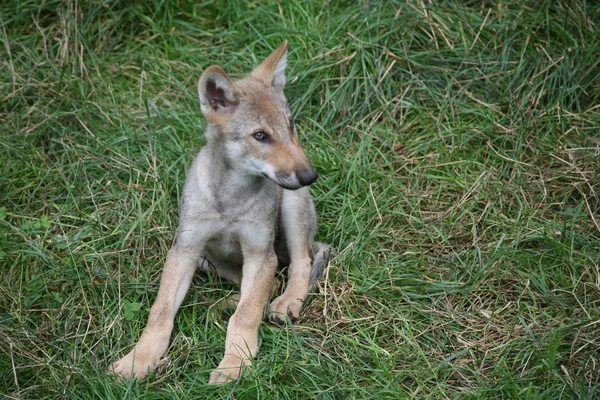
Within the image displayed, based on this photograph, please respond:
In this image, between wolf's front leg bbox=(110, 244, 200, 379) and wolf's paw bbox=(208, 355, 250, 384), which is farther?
wolf's front leg bbox=(110, 244, 200, 379)

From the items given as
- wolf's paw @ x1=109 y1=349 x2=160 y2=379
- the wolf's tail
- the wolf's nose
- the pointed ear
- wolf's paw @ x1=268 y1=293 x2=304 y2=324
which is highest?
the pointed ear

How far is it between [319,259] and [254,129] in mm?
1268

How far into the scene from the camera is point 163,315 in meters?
5.41

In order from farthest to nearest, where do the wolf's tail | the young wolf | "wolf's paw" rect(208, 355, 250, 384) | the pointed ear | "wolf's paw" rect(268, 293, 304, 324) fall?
the wolf's tail, the pointed ear, "wolf's paw" rect(268, 293, 304, 324), the young wolf, "wolf's paw" rect(208, 355, 250, 384)

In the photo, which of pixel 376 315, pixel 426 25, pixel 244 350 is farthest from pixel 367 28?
pixel 244 350

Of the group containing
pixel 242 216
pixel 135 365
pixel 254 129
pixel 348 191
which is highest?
pixel 254 129

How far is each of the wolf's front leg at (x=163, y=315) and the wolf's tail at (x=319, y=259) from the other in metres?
0.86

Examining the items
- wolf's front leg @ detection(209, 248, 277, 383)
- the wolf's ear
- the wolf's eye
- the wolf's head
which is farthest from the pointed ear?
wolf's front leg @ detection(209, 248, 277, 383)

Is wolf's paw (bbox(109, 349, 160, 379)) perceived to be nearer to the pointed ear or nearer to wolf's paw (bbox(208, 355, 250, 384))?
wolf's paw (bbox(208, 355, 250, 384))

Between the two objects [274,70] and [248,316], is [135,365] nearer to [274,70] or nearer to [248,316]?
[248,316]

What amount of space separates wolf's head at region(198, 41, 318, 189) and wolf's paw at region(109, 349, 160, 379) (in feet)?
4.37

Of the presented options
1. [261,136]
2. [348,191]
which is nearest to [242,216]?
[261,136]

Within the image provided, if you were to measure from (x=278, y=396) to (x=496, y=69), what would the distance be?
13.0 feet

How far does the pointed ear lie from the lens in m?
5.78
